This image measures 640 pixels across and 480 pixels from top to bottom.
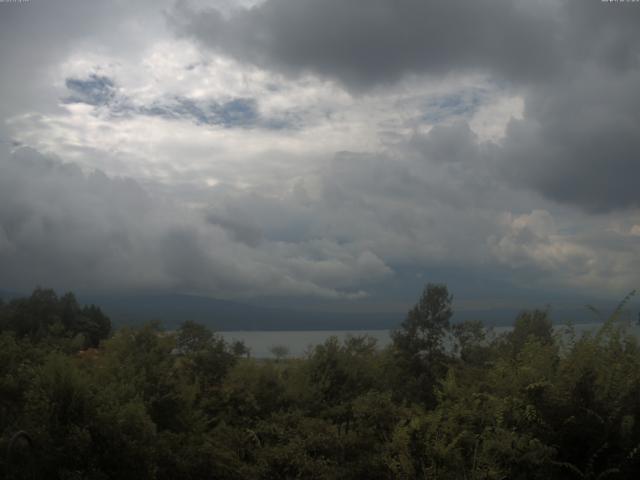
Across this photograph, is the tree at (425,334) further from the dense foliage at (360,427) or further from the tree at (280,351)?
the dense foliage at (360,427)

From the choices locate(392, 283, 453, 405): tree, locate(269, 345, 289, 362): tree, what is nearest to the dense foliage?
locate(269, 345, 289, 362): tree

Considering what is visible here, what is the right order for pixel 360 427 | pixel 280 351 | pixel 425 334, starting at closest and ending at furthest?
1. pixel 360 427
2. pixel 280 351
3. pixel 425 334

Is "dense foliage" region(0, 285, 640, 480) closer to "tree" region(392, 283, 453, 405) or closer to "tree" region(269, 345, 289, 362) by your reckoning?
"tree" region(269, 345, 289, 362)

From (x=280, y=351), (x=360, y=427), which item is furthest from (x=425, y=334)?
(x=360, y=427)

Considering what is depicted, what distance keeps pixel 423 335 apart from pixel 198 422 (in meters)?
14.5

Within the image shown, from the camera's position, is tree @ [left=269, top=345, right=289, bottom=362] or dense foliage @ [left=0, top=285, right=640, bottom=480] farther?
tree @ [left=269, top=345, right=289, bottom=362]

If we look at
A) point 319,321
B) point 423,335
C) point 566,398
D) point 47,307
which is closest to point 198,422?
Answer: point 566,398

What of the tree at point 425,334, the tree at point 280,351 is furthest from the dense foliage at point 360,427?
the tree at point 425,334

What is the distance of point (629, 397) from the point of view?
8.42 meters

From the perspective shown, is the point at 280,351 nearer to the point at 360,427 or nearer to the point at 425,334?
the point at 425,334

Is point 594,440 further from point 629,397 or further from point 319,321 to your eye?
point 319,321

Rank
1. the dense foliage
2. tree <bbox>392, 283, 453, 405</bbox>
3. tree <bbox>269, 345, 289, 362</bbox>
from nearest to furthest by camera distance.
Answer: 1. the dense foliage
2. tree <bbox>269, 345, 289, 362</bbox>
3. tree <bbox>392, 283, 453, 405</bbox>

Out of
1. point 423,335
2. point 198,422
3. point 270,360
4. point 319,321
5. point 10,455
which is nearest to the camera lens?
point 10,455

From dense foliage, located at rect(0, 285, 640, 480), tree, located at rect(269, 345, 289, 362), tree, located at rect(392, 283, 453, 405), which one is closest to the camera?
dense foliage, located at rect(0, 285, 640, 480)
